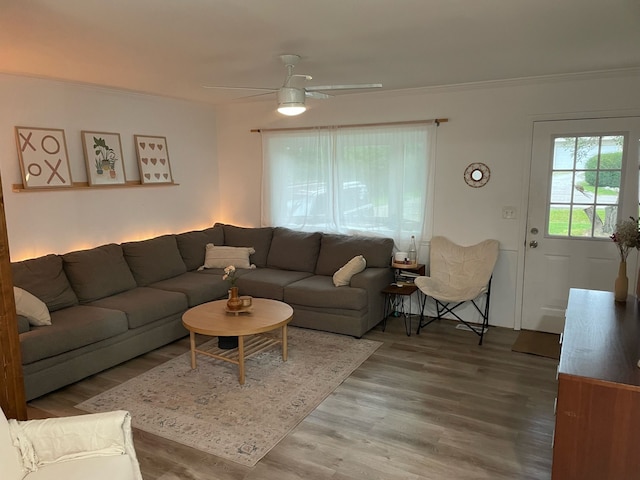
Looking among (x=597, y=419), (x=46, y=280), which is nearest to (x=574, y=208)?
(x=597, y=419)

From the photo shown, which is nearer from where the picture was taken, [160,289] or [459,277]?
[160,289]

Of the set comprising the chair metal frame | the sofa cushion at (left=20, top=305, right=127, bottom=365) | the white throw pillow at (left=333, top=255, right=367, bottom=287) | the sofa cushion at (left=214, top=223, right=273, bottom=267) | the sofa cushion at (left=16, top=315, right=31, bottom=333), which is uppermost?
the sofa cushion at (left=214, top=223, right=273, bottom=267)

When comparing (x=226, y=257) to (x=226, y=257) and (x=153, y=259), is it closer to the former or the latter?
(x=226, y=257)

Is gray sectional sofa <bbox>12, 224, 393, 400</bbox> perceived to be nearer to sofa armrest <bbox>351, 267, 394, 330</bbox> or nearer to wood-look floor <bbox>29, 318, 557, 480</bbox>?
sofa armrest <bbox>351, 267, 394, 330</bbox>

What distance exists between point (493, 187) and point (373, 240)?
4.32ft

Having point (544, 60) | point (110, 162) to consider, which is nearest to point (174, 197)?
point (110, 162)

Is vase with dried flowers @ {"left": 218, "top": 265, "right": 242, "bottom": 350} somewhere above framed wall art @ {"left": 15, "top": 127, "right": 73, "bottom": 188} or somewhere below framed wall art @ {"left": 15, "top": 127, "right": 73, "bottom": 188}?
below

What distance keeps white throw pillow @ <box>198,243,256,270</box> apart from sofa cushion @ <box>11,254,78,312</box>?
1560 millimetres

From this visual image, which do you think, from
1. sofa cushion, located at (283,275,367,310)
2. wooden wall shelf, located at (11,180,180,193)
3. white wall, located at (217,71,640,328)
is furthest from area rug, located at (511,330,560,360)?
wooden wall shelf, located at (11,180,180,193)

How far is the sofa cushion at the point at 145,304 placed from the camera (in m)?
3.87

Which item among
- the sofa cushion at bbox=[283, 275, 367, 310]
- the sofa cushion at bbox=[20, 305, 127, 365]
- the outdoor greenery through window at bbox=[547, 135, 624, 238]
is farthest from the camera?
the sofa cushion at bbox=[283, 275, 367, 310]

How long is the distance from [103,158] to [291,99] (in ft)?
7.79

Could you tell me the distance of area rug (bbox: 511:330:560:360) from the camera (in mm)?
3995

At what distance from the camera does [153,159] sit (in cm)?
514
